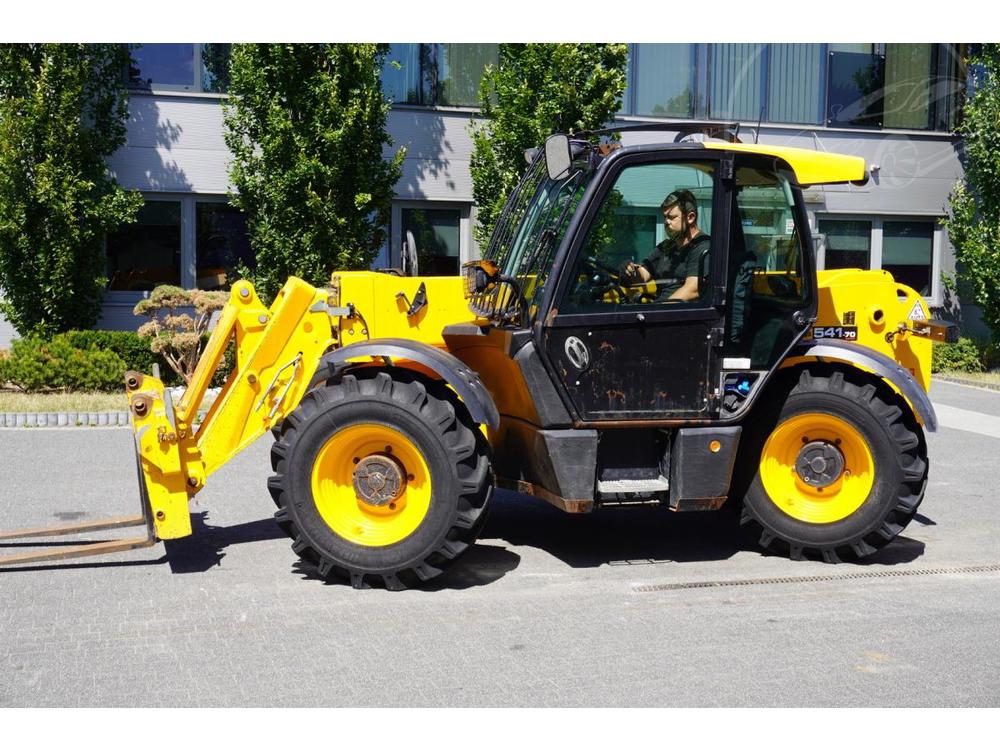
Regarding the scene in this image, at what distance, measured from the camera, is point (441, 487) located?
6508 millimetres

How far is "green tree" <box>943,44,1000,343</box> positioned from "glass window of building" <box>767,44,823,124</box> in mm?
2485

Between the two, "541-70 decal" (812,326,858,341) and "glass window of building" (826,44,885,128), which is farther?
"glass window of building" (826,44,885,128)

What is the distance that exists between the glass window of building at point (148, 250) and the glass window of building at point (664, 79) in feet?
25.8

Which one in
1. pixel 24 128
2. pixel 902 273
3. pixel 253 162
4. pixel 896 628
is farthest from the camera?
pixel 902 273

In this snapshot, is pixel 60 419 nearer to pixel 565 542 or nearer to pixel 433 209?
pixel 433 209

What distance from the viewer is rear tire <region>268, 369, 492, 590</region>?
650 centimetres

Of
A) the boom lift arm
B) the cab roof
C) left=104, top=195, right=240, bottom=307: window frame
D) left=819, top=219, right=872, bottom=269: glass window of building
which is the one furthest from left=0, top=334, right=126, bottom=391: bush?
left=819, top=219, right=872, bottom=269: glass window of building

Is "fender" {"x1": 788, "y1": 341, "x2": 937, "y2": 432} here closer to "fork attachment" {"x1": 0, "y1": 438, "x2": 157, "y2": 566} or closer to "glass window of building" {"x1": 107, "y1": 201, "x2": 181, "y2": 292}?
"fork attachment" {"x1": 0, "y1": 438, "x2": 157, "y2": 566}

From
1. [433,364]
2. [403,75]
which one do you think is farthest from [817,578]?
[403,75]

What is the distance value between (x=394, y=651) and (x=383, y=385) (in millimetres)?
1707

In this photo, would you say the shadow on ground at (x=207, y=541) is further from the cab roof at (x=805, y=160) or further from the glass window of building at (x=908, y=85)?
the glass window of building at (x=908, y=85)

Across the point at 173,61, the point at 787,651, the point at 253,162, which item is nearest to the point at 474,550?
the point at 787,651

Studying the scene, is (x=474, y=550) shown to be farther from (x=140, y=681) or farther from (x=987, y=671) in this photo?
(x=987, y=671)

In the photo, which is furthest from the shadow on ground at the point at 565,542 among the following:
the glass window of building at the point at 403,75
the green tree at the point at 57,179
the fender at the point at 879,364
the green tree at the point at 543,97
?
the glass window of building at the point at 403,75
